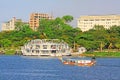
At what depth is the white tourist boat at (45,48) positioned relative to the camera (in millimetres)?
132875

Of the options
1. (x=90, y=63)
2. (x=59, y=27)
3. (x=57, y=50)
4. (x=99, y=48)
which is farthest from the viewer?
(x=59, y=27)

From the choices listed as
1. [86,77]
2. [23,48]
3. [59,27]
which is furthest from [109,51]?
[86,77]

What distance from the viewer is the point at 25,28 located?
554ft

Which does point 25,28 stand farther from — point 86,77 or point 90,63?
point 86,77

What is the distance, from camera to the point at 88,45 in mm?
138375

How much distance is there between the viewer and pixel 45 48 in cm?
13262

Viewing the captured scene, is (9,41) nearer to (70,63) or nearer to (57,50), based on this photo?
(57,50)

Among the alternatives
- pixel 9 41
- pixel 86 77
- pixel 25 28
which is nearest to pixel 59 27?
pixel 25 28

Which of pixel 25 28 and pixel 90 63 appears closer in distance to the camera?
pixel 90 63

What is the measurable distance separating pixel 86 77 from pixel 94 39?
8073 cm

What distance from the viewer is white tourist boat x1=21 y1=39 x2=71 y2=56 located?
132875 mm

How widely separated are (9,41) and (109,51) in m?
29.3

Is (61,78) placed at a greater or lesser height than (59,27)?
lesser

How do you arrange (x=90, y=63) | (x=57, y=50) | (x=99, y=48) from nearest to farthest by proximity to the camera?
(x=90, y=63) → (x=57, y=50) → (x=99, y=48)
